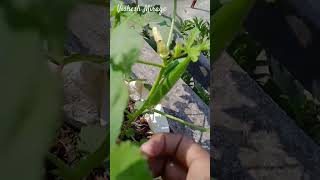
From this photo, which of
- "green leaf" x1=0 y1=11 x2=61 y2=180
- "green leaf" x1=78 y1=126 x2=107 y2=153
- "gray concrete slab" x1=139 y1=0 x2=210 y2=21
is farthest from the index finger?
"green leaf" x1=0 y1=11 x2=61 y2=180

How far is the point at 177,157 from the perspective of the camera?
1.14 meters

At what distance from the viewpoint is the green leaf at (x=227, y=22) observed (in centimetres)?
103

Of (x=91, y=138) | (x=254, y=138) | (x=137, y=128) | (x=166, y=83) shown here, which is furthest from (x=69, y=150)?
(x=254, y=138)

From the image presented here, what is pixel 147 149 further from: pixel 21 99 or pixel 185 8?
pixel 21 99

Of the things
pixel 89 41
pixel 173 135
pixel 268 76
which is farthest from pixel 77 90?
pixel 268 76

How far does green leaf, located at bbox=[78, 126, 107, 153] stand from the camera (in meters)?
1.08

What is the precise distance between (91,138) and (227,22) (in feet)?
1.28

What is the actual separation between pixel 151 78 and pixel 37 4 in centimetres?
56

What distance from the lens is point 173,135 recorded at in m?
1.12

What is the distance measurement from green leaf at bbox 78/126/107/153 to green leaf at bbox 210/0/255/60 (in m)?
0.31

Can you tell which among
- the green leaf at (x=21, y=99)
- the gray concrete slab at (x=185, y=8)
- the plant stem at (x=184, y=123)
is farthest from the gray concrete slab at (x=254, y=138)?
the green leaf at (x=21, y=99)

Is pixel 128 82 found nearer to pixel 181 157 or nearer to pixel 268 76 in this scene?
pixel 181 157

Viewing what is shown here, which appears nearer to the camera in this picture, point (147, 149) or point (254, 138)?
point (147, 149)

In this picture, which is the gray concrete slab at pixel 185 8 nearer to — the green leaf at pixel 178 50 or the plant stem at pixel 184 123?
the green leaf at pixel 178 50
